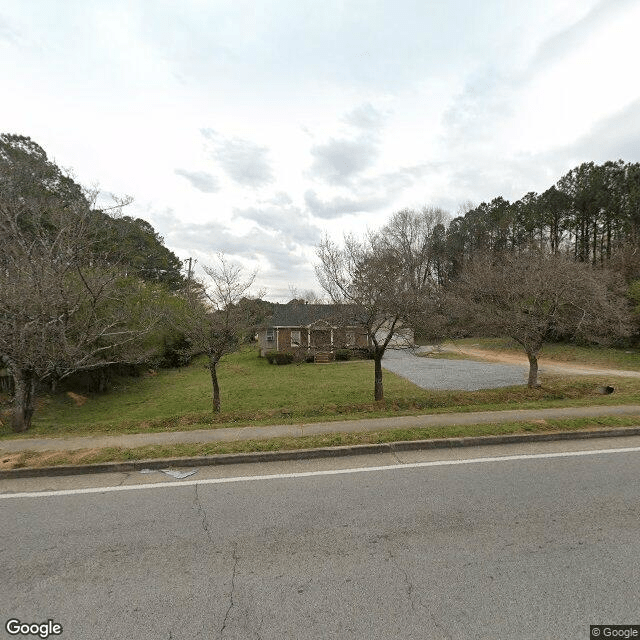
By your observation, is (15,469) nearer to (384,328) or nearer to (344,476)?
(344,476)

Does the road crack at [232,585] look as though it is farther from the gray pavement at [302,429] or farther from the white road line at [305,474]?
the gray pavement at [302,429]

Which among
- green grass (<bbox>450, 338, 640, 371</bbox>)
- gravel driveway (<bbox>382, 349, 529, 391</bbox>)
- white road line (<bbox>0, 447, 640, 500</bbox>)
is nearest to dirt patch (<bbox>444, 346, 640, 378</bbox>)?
green grass (<bbox>450, 338, 640, 371</bbox>)

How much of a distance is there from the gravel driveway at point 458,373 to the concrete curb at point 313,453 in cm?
600

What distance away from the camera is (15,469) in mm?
5066

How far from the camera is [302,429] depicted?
22.7 feet

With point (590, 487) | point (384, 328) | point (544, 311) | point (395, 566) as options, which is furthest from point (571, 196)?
point (395, 566)

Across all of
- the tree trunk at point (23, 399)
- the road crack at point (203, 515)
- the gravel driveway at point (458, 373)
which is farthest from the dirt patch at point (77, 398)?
the road crack at point (203, 515)

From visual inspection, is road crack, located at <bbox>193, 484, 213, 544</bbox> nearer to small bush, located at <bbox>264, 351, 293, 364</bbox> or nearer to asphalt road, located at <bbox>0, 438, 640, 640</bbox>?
asphalt road, located at <bbox>0, 438, 640, 640</bbox>

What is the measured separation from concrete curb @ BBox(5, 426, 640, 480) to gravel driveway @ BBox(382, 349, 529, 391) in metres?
6.00

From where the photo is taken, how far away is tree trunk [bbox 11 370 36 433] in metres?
8.53

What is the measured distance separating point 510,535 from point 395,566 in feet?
4.21

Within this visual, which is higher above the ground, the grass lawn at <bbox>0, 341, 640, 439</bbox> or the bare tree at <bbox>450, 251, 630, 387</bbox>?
the bare tree at <bbox>450, 251, 630, 387</bbox>

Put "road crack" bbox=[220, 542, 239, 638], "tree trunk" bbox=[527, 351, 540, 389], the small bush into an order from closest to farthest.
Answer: "road crack" bbox=[220, 542, 239, 638] < "tree trunk" bbox=[527, 351, 540, 389] < the small bush

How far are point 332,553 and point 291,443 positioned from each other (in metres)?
2.78
